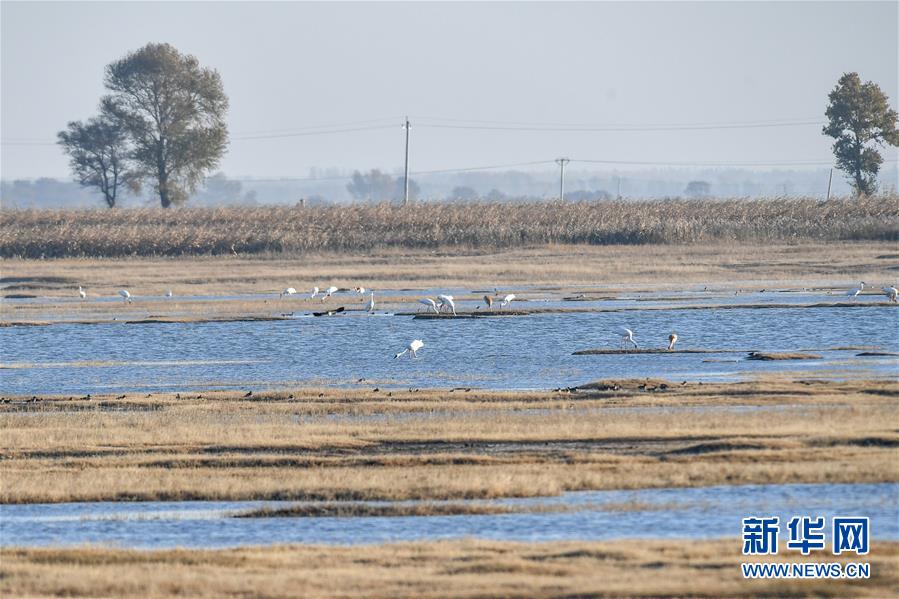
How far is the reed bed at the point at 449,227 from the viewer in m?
64.2

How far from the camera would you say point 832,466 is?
55.2 ft

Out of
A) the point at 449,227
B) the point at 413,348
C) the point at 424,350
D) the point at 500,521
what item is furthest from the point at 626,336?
the point at 449,227

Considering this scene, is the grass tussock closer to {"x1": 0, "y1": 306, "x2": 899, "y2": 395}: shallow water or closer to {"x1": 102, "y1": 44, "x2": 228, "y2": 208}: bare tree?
{"x1": 0, "y1": 306, "x2": 899, "y2": 395}: shallow water

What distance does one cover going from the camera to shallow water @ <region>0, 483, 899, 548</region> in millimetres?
14547

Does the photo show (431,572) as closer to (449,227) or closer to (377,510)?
(377,510)

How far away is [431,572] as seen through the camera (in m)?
12.8

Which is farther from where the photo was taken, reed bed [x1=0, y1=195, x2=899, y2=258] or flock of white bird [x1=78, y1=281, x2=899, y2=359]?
reed bed [x1=0, y1=195, x2=899, y2=258]

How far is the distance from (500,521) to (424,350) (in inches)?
701

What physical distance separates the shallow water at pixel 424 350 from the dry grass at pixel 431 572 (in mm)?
12698

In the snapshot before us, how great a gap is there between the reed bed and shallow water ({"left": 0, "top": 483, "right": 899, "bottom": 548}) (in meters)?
47.6

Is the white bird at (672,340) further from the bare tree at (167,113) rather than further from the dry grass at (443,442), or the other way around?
the bare tree at (167,113)

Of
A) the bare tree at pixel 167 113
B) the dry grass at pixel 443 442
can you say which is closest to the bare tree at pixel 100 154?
the bare tree at pixel 167 113

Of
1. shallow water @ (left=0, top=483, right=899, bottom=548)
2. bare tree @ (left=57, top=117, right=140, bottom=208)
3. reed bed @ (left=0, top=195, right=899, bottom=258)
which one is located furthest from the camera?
bare tree @ (left=57, top=117, right=140, bottom=208)

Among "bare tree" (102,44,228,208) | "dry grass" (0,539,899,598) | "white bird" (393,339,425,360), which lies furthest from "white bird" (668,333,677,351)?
"bare tree" (102,44,228,208)
